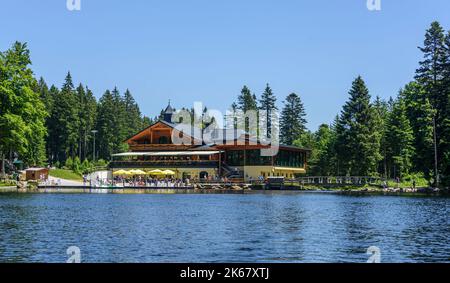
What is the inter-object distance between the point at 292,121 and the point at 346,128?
4275cm

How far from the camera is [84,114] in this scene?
109 meters

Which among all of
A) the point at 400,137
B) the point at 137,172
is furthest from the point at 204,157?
the point at 400,137

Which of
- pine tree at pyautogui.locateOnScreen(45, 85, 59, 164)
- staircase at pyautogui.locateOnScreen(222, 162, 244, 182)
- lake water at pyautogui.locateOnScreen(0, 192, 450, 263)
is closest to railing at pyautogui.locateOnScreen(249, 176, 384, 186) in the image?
staircase at pyautogui.locateOnScreen(222, 162, 244, 182)

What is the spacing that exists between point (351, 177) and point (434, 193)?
37.6ft

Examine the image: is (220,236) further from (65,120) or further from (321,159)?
(65,120)

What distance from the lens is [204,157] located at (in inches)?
3184

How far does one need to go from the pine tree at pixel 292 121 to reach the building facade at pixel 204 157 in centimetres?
2816

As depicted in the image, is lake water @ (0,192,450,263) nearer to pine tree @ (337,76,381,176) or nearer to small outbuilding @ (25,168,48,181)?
pine tree @ (337,76,381,176)

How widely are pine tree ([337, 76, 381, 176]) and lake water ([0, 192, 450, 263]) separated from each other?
40209 millimetres

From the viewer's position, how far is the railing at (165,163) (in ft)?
261

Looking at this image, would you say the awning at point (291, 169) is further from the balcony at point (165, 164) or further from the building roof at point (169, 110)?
the building roof at point (169, 110)

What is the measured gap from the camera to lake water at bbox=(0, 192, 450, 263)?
53.9ft
